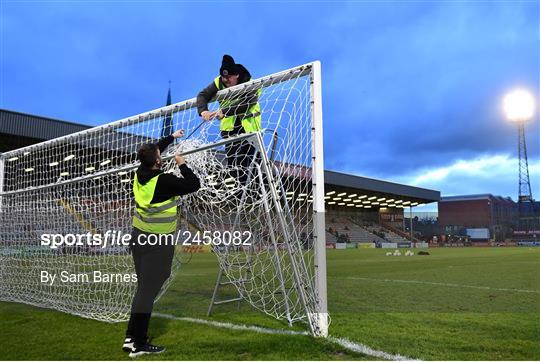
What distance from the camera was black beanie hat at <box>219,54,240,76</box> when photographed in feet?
16.0

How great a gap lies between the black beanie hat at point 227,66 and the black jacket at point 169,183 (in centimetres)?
147

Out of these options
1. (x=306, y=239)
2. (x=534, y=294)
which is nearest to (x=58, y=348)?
(x=306, y=239)

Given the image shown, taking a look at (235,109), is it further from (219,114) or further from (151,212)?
(151,212)

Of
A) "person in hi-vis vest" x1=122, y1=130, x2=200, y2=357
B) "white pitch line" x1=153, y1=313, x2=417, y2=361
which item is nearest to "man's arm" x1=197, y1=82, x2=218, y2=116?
"person in hi-vis vest" x1=122, y1=130, x2=200, y2=357

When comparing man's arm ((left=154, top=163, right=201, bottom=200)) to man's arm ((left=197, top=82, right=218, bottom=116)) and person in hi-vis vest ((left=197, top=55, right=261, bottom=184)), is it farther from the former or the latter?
man's arm ((left=197, top=82, right=218, bottom=116))

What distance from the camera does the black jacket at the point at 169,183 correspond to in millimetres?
3811

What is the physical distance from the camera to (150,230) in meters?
3.92

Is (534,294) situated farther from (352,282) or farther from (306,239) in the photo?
(306,239)

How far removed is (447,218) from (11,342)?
56.1m

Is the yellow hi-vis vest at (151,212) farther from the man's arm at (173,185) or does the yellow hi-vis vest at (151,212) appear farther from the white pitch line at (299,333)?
the white pitch line at (299,333)

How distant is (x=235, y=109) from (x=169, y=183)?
157 centimetres

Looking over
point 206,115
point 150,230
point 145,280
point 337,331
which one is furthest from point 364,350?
point 206,115

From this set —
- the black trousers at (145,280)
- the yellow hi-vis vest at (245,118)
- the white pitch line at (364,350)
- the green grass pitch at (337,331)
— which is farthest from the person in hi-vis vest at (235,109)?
the white pitch line at (364,350)

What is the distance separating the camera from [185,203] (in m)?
5.33
